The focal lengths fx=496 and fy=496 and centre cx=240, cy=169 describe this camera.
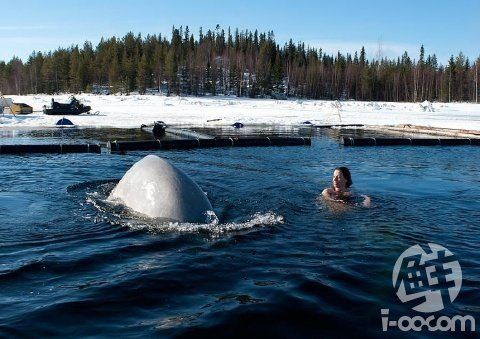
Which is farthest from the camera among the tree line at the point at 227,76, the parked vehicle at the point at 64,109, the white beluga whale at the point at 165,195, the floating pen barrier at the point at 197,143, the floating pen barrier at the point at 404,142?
the tree line at the point at 227,76

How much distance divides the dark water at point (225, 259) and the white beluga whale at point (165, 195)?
29cm

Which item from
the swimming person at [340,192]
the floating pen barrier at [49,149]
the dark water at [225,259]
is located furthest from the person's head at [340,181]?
the floating pen barrier at [49,149]

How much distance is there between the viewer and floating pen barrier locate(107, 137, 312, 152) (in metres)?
20.7

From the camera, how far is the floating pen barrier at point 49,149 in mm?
18938

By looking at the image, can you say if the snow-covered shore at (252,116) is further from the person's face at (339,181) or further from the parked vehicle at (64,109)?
the person's face at (339,181)

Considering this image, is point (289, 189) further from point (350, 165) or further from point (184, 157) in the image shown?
point (184, 157)

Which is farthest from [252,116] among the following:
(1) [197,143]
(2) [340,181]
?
(2) [340,181]

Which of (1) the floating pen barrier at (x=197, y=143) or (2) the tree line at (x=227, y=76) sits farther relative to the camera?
(2) the tree line at (x=227, y=76)

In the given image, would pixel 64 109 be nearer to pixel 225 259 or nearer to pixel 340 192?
pixel 340 192

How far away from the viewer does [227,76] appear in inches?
4727

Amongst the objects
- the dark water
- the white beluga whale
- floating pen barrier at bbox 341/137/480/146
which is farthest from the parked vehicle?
the white beluga whale

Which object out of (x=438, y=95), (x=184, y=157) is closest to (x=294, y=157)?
(x=184, y=157)

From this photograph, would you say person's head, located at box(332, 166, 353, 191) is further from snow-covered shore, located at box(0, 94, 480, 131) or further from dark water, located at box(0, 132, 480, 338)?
snow-covered shore, located at box(0, 94, 480, 131)

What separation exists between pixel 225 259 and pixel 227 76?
115868 mm
